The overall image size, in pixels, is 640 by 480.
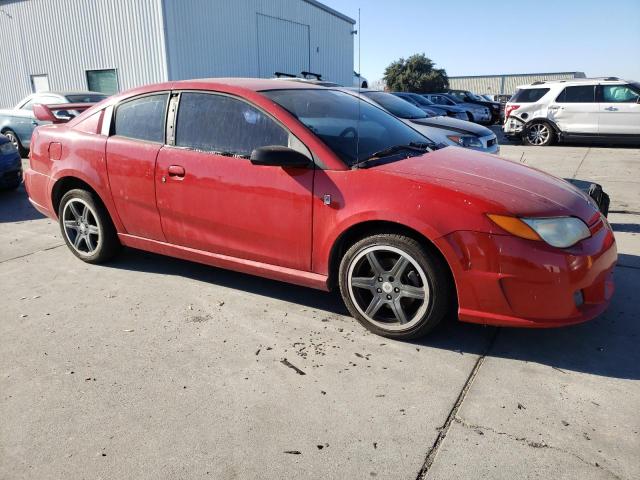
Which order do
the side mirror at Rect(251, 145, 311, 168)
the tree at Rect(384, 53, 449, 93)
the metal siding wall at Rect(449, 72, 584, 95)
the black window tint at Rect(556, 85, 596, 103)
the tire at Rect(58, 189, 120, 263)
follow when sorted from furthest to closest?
the metal siding wall at Rect(449, 72, 584, 95)
the tree at Rect(384, 53, 449, 93)
the black window tint at Rect(556, 85, 596, 103)
the tire at Rect(58, 189, 120, 263)
the side mirror at Rect(251, 145, 311, 168)

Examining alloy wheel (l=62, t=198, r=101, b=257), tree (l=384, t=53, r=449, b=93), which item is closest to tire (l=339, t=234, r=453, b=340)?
alloy wheel (l=62, t=198, r=101, b=257)

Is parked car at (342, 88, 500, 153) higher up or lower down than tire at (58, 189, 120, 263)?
higher up

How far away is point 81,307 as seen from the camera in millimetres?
3711

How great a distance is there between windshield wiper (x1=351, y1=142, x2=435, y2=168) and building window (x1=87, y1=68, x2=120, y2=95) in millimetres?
17352

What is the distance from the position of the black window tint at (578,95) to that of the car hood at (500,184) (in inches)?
425

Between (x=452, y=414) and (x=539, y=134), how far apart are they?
504 inches

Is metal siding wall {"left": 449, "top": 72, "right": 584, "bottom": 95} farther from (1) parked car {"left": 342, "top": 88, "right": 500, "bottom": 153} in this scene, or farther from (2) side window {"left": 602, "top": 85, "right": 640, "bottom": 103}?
(1) parked car {"left": 342, "top": 88, "right": 500, "bottom": 153}

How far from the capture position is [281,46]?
74.9ft

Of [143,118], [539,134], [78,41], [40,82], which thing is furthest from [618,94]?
[40,82]

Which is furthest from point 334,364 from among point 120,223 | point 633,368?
point 120,223

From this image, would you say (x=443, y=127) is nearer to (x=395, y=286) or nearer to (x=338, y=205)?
(x=338, y=205)

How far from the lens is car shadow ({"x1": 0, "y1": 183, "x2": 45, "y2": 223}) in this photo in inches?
256

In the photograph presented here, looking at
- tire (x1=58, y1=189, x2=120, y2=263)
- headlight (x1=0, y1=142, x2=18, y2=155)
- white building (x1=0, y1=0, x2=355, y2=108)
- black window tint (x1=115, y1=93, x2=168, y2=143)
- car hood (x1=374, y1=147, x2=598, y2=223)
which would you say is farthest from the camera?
white building (x1=0, y1=0, x2=355, y2=108)

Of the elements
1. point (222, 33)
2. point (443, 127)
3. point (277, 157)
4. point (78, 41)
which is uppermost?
point (222, 33)
